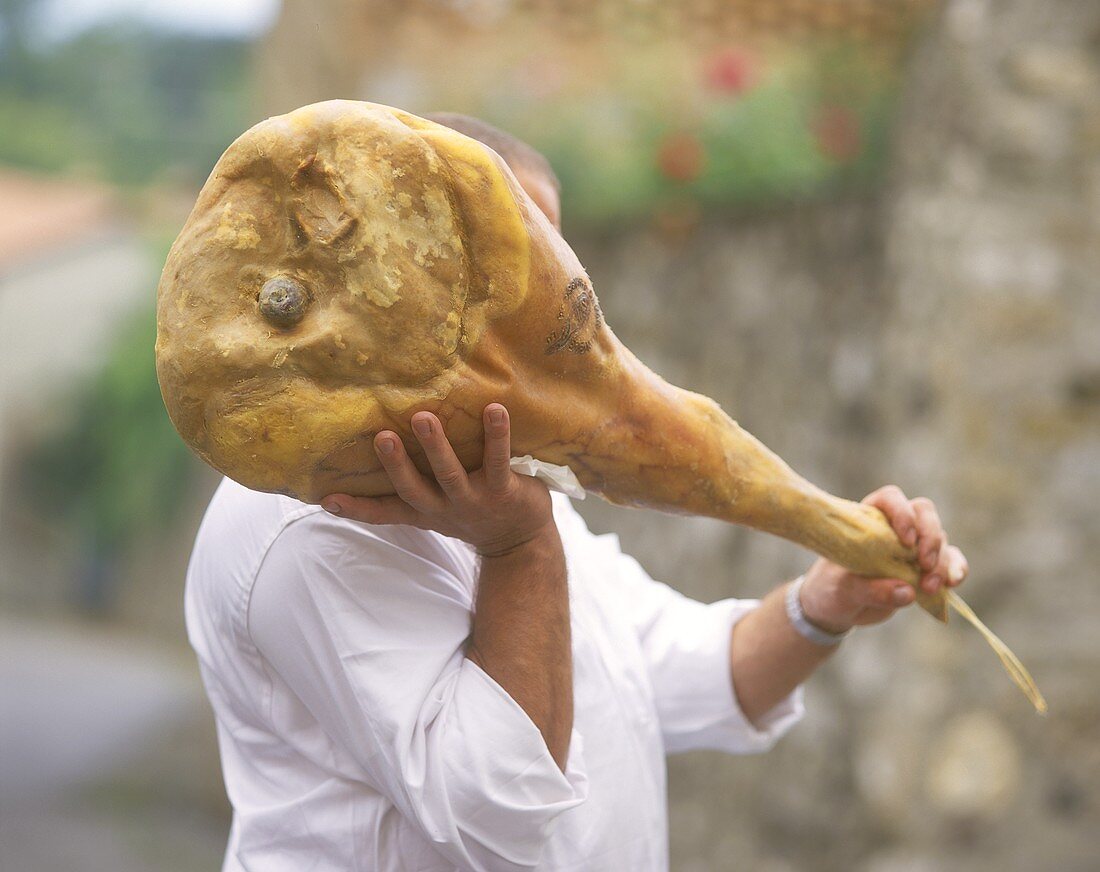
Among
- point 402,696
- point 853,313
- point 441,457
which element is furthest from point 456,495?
point 853,313

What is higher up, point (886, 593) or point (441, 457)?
point (441, 457)

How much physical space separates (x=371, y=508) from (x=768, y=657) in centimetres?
111

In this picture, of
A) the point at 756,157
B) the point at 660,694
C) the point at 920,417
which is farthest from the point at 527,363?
the point at 756,157

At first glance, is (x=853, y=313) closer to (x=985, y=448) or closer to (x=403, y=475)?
(x=985, y=448)

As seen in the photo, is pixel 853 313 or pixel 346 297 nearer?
pixel 346 297

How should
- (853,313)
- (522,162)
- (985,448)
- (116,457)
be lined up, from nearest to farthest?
(522,162), (985,448), (853,313), (116,457)

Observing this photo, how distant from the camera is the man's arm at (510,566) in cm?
165

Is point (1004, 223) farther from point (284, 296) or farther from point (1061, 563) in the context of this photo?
point (284, 296)

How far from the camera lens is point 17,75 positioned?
52.7 m

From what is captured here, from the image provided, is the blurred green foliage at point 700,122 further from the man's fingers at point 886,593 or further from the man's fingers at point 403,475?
the man's fingers at point 403,475

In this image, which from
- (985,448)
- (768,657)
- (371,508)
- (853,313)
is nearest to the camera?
(371,508)

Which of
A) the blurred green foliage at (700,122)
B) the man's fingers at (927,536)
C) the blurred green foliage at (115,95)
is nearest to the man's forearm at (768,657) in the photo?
the man's fingers at (927,536)

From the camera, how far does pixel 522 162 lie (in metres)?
2.14

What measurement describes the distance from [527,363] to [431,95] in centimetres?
558
